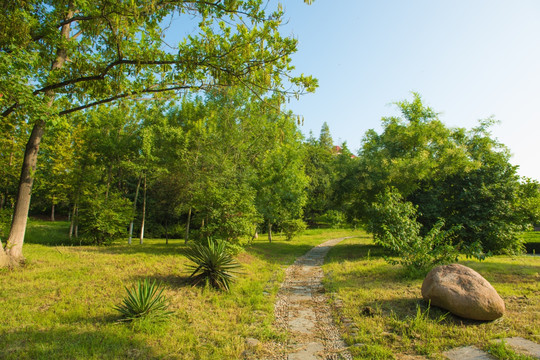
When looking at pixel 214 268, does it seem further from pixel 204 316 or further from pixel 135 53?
pixel 135 53

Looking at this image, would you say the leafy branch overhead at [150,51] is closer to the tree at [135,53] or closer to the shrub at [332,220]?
the tree at [135,53]

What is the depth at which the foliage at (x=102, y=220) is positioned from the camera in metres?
14.1

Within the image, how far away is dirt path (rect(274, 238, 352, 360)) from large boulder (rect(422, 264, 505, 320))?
2.09m

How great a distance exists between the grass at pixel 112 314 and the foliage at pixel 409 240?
3.83 m

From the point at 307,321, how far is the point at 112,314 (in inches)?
145

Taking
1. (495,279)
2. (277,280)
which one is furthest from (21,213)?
(495,279)

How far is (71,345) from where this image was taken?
13.4 ft

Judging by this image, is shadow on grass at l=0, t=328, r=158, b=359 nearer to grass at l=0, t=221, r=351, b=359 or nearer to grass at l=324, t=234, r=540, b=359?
grass at l=0, t=221, r=351, b=359

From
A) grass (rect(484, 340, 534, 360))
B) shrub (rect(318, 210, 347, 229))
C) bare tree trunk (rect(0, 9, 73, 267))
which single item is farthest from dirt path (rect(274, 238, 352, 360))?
shrub (rect(318, 210, 347, 229))

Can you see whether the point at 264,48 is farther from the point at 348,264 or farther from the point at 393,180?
the point at 393,180

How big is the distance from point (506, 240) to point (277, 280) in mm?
10935

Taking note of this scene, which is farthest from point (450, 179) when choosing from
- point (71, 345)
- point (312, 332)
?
point (71, 345)

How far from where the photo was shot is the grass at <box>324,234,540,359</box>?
4301mm

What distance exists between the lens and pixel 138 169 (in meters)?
15.2
